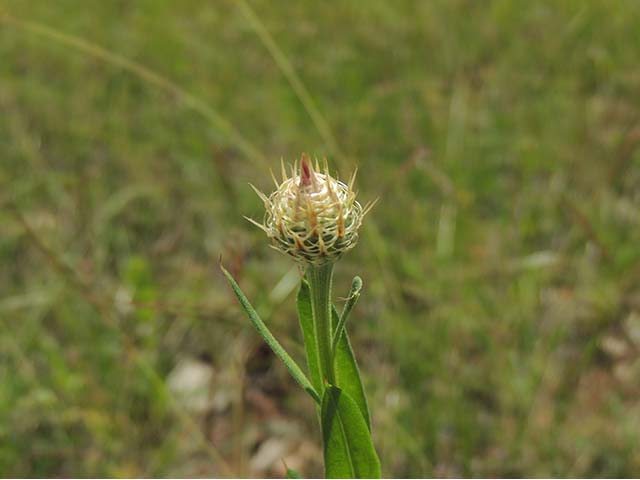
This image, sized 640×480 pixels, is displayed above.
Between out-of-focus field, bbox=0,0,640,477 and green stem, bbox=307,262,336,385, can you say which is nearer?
green stem, bbox=307,262,336,385

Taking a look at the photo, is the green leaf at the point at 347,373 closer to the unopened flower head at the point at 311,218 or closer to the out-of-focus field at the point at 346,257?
the unopened flower head at the point at 311,218

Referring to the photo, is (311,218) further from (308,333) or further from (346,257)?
(346,257)

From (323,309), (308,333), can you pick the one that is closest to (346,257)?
(308,333)

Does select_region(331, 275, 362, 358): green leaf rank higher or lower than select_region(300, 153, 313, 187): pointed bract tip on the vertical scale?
lower

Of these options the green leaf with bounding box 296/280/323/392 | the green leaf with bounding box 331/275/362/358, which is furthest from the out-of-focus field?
the green leaf with bounding box 331/275/362/358

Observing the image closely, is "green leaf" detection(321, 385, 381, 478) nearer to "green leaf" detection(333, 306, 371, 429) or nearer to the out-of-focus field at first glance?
"green leaf" detection(333, 306, 371, 429)

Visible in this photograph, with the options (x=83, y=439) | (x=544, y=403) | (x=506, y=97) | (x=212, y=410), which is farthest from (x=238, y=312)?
(x=506, y=97)
